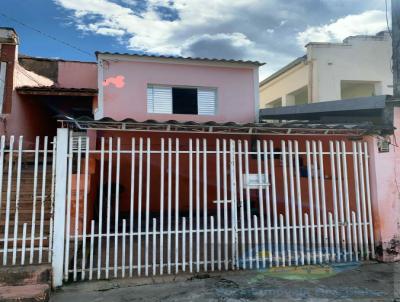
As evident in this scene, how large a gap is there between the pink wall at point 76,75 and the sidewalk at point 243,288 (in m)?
10.5

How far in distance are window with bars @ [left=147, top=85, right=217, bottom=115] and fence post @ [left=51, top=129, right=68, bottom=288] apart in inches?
239

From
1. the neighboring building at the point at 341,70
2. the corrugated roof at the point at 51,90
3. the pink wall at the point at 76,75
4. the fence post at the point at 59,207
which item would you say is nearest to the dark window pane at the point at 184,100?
the corrugated roof at the point at 51,90

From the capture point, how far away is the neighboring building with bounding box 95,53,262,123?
10750 millimetres

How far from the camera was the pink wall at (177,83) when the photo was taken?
35.3 ft

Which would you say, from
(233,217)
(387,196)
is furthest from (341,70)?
(233,217)

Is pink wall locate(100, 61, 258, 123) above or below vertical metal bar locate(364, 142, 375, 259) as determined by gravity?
above

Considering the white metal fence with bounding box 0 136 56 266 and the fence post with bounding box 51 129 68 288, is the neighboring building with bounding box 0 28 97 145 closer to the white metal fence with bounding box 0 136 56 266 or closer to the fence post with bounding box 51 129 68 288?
the white metal fence with bounding box 0 136 56 266

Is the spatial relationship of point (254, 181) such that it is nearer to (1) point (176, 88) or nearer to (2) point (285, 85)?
(1) point (176, 88)

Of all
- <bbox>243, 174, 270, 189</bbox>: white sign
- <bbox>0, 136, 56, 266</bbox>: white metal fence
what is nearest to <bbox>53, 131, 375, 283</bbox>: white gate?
<bbox>243, 174, 270, 189</bbox>: white sign

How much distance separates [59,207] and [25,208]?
2489 millimetres

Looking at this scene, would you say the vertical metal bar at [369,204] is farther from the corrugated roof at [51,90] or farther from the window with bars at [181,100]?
the corrugated roof at [51,90]

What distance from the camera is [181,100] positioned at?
1150 cm

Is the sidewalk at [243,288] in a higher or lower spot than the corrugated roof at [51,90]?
lower

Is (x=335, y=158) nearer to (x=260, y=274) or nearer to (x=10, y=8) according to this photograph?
(x=260, y=274)
